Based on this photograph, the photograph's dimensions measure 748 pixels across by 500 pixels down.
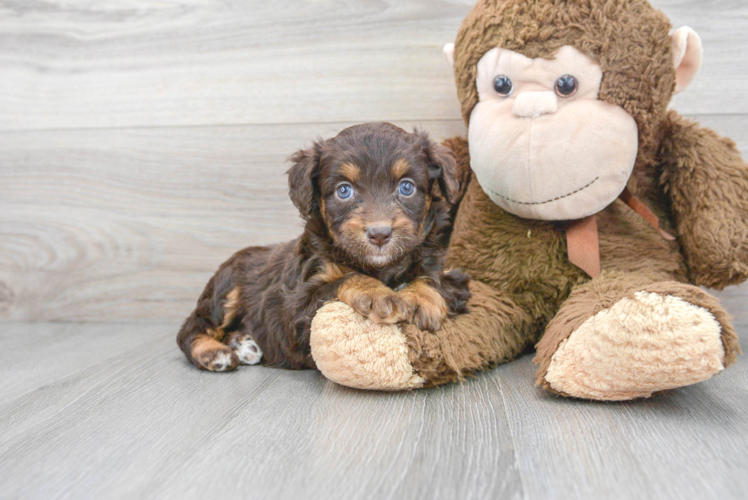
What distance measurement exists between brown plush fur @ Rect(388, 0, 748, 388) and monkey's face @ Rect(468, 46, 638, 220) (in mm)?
54

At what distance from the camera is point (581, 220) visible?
221cm

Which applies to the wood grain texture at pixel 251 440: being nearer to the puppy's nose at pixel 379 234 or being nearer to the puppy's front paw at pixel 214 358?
the puppy's front paw at pixel 214 358

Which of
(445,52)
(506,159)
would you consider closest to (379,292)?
(506,159)

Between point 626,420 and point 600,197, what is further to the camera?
point 600,197

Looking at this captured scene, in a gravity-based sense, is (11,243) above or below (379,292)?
below

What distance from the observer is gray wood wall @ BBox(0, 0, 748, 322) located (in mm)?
2895

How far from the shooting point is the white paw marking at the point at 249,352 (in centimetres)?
240

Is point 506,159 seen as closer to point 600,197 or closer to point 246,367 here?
point 600,197

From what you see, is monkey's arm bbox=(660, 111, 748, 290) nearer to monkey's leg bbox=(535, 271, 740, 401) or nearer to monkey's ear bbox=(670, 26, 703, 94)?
monkey's ear bbox=(670, 26, 703, 94)

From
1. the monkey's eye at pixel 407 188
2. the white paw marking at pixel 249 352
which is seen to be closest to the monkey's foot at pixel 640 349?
the monkey's eye at pixel 407 188

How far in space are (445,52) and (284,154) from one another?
3.33 ft

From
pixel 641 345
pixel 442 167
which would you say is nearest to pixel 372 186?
pixel 442 167

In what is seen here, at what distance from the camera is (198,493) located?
124 centimetres

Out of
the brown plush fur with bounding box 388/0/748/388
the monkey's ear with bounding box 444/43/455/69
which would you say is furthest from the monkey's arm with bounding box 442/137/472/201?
the monkey's ear with bounding box 444/43/455/69
